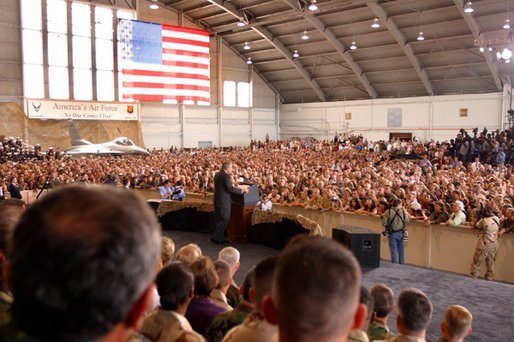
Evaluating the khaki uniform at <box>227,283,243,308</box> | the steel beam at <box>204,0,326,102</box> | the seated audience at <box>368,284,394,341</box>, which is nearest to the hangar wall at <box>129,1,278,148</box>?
the steel beam at <box>204,0,326,102</box>

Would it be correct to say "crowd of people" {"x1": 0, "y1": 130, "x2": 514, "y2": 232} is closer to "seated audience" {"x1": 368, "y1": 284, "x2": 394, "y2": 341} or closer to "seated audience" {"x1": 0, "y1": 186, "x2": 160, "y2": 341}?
"seated audience" {"x1": 368, "y1": 284, "x2": 394, "y2": 341}

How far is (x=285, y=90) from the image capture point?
46.5 metres

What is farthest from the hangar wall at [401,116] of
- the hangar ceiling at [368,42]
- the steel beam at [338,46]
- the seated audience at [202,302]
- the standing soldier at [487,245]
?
the seated audience at [202,302]

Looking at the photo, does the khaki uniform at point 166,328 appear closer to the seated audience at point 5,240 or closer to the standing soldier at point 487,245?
the seated audience at point 5,240

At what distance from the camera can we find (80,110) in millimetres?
33781

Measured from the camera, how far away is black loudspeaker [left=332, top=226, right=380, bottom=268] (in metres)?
6.98

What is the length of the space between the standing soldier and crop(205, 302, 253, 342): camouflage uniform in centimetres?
625

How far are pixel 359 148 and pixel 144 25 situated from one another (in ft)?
54.9

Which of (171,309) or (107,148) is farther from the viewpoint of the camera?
(107,148)

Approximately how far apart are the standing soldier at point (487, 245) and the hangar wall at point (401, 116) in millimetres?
27776

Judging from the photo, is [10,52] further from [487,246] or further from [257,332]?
[257,332]

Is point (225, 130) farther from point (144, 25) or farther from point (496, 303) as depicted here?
point (496, 303)

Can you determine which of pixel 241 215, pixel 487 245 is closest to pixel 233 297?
pixel 241 215

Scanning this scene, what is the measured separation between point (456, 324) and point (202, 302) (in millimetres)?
1774
